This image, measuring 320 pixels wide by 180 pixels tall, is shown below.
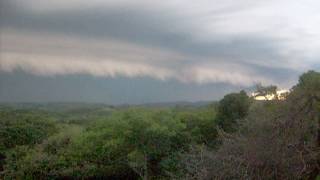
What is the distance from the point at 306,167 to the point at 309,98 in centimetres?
194

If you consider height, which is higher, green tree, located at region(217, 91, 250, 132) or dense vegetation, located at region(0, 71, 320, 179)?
green tree, located at region(217, 91, 250, 132)

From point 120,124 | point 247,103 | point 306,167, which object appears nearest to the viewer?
point 306,167

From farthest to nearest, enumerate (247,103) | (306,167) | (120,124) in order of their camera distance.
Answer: (120,124)
(247,103)
(306,167)

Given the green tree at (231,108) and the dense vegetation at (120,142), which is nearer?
the green tree at (231,108)

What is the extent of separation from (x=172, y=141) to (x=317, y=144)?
3813cm

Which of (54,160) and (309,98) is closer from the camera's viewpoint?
(309,98)

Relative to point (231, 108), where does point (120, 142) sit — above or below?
below

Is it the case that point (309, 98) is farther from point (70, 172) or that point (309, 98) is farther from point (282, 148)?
point (70, 172)

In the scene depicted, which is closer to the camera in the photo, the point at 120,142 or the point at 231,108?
the point at 231,108

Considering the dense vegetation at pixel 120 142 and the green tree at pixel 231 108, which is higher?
the green tree at pixel 231 108

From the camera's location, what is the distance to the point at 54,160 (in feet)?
179

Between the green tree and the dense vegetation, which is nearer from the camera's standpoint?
the green tree

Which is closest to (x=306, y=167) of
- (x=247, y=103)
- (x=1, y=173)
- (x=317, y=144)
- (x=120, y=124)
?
(x=317, y=144)

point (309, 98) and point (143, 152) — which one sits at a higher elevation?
point (309, 98)
